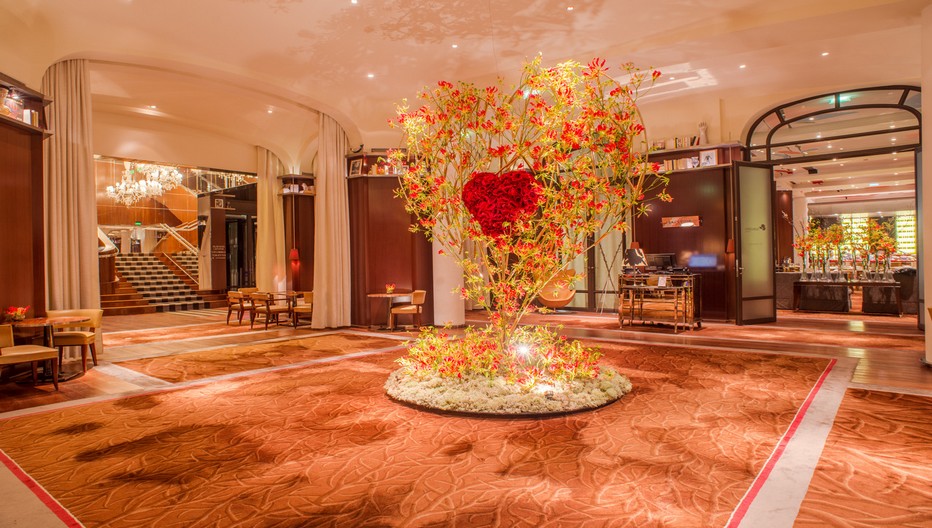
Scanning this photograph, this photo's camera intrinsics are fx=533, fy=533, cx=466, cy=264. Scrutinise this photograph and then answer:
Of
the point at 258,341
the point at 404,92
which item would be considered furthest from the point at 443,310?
the point at 404,92

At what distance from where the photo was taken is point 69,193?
23.4 feet

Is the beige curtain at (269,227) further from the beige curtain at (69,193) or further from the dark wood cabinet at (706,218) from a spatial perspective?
the dark wood cabinet at (706,218)

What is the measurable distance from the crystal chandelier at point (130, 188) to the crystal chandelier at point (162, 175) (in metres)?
0.22

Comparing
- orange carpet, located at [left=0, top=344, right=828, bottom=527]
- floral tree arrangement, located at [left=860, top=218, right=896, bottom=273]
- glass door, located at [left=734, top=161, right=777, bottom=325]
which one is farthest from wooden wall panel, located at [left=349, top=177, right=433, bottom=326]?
floral tree arrangement, located at [left=860, top=218, right=896, bottom=273]

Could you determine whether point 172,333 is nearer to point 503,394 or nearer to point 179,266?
point 503,394

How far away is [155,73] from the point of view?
8367 millimetres

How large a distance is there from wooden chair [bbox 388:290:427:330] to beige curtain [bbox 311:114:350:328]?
1134mm

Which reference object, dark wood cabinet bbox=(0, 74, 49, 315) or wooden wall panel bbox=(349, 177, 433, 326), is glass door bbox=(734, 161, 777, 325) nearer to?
wooden wall panel bbox=(349, 177, 433, 326)

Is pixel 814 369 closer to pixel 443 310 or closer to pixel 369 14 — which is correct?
pixel 443 310

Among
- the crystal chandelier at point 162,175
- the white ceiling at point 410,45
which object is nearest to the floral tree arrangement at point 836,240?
the white ceiling at point 410,45

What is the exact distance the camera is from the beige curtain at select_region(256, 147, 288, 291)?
46.9ft

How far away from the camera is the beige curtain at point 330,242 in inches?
405

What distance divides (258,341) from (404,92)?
201 inches

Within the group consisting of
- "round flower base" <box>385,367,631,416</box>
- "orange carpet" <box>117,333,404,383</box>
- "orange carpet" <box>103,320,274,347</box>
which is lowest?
"orange carpet" <box>117,333,404,383</box>
